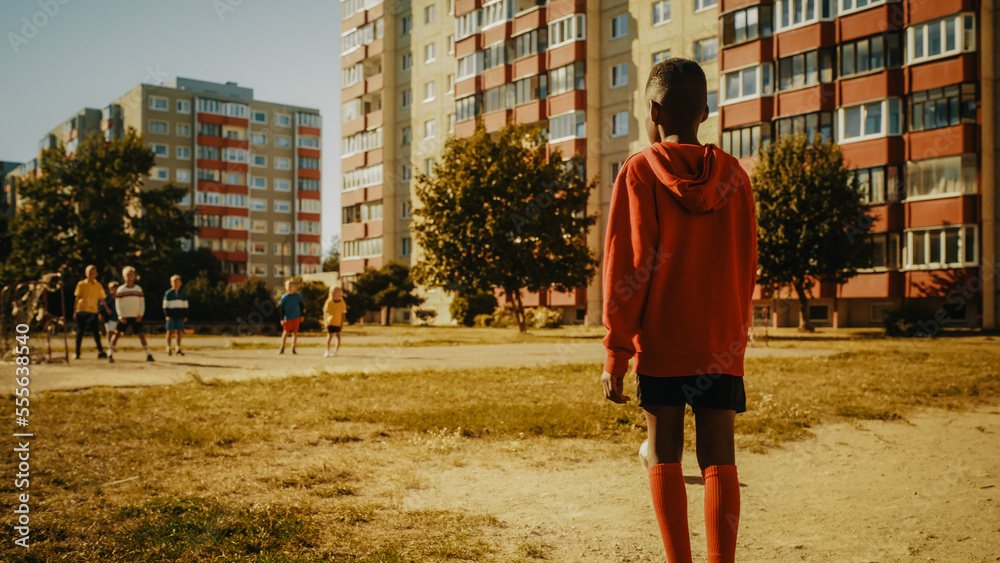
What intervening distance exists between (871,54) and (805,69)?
3.20 m

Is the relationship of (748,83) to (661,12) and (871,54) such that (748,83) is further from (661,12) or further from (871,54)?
(661,12)

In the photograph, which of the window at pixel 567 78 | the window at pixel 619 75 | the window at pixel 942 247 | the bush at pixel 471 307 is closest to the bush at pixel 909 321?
the window at pixel 942 247

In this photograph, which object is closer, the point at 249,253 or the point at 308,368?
the point at 308,368

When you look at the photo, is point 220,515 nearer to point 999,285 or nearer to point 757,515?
point 757,515

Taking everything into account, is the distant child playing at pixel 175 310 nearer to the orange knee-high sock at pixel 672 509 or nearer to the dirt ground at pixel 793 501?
the dirt ground at pixel 793 501

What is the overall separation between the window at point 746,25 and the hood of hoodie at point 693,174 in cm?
4227

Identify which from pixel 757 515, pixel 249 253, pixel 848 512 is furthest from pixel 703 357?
pixel 249 253

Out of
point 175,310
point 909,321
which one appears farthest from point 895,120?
point 175,310

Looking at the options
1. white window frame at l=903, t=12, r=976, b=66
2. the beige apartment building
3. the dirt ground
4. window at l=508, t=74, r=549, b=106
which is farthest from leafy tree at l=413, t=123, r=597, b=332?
the dirt ground

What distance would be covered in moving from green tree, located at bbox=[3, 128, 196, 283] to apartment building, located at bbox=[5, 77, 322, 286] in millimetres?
52582

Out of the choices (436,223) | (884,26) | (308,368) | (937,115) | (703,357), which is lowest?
(308,368)

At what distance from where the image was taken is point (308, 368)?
14.7 meters

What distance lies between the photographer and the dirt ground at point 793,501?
12.9ft

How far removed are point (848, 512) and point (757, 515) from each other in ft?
1.80
